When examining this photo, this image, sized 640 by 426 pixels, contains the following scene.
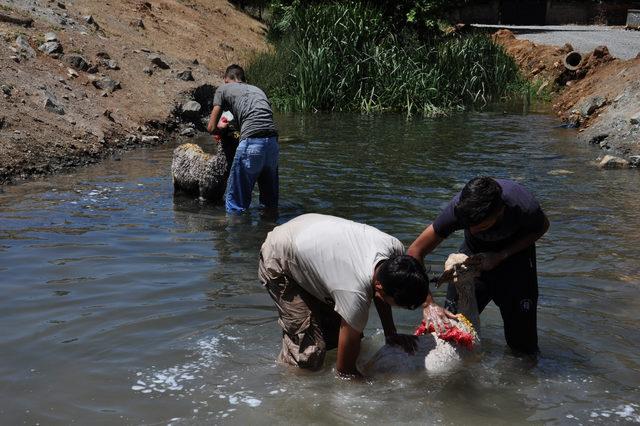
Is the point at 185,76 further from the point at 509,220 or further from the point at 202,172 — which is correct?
the point at 509,220

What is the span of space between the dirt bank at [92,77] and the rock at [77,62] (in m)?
0.02

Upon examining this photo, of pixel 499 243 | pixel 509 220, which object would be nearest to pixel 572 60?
pixel 499 243

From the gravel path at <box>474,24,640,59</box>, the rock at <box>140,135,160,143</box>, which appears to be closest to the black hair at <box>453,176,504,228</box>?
the rock at <box>140,135,160,143</box>

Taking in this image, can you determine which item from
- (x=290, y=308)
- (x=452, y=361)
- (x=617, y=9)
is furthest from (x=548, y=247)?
(x=617, y=9)

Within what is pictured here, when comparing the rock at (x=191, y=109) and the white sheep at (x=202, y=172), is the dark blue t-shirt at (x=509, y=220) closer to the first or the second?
the white sheep at (x=202, y=172)

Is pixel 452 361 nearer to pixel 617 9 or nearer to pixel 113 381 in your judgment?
pixel 113 381

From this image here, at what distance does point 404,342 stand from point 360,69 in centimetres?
1468

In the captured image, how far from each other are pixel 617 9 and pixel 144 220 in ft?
→ 118

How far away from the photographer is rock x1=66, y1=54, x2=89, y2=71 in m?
14.9

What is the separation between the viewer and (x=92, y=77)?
14820mm

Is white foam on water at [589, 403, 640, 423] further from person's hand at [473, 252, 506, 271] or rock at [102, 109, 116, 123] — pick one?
rock at [102, 109, 116, 123]

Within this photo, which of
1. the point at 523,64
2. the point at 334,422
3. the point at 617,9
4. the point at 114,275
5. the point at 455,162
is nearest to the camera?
the point at 334,422

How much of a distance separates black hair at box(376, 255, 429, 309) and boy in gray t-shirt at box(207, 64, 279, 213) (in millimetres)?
4670

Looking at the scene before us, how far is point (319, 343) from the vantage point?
16.0 ft
